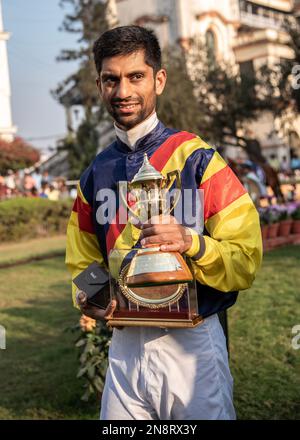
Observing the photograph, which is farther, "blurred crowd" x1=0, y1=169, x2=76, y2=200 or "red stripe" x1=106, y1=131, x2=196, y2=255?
"blurred crowd" x1=0, y1=169, x2=76, y2=200

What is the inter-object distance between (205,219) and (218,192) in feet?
0.37

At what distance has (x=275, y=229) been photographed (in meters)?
11.8

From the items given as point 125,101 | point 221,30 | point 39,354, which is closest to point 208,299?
point 125,101

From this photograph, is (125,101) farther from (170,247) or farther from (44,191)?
(44,191)

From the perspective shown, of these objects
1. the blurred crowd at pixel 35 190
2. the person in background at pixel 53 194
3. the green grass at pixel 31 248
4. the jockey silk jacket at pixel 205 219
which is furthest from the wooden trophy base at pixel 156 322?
the person in background at pixel 53 194

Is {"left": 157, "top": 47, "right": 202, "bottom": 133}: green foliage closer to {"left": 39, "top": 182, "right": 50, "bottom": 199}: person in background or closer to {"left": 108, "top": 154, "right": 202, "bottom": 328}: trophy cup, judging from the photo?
{"left": 39, "top": 182, "right": 50, "bottom": 199}: person in background

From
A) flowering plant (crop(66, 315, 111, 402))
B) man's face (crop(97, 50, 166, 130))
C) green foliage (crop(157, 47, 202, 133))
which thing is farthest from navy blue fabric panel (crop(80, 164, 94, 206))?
green foliage (crop(157, 47, 202, 133))

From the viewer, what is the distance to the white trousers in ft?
7.93

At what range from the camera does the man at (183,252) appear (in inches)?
94.3

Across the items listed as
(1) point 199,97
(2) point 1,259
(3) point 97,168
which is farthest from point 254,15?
(3) point 97,168

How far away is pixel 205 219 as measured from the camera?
8.17ft

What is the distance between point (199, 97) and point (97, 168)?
29602 millimetres

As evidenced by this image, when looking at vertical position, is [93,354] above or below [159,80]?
below

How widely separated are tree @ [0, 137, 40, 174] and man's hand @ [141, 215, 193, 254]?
2610 centimetres
